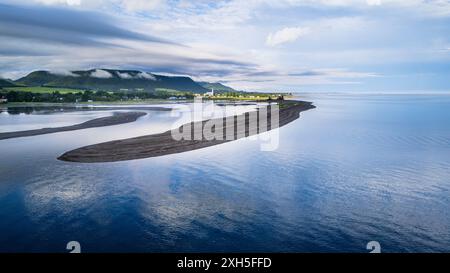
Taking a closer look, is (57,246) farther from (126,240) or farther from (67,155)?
(67,155)

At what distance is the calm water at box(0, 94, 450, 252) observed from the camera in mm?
13438

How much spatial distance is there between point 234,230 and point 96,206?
24.1 feet

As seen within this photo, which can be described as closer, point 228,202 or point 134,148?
point 228,202

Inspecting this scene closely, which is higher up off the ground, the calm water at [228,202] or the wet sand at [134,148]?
the wet sand at [134,148]

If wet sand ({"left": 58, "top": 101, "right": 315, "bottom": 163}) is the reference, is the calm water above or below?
below

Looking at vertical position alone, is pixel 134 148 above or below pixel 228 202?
above

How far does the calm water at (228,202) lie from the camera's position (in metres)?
13.4

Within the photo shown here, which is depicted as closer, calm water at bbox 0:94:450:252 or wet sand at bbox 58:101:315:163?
calm water at bbox 0:94:450:252

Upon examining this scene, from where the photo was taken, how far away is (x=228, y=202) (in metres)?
17.7

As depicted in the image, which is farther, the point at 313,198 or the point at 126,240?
the point at 313,198

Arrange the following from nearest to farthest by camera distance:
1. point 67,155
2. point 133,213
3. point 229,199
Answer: point 133,213 < point 229,199 < point 67,155

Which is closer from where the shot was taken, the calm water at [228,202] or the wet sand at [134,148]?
the calm water at [228,202]

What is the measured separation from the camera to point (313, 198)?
1861cm
